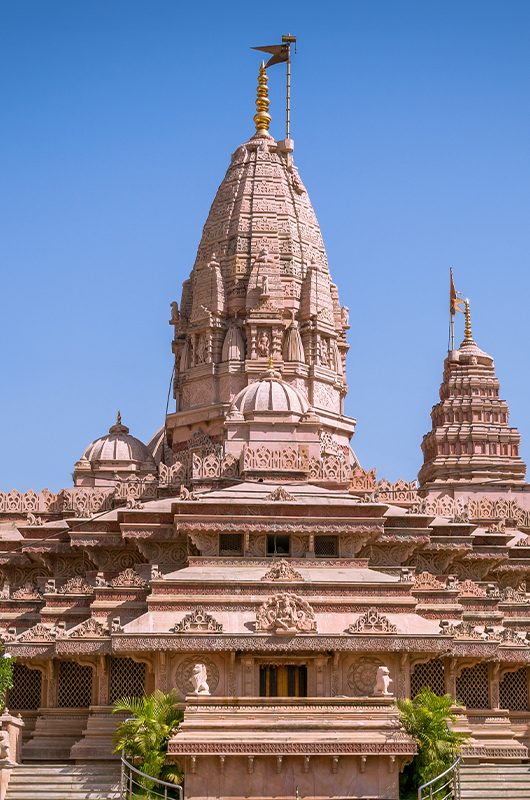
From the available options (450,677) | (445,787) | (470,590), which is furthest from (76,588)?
(445,787)

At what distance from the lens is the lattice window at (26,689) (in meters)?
50.3

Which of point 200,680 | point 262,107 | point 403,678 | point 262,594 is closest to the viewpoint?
point 200,680

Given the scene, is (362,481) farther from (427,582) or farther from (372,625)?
(372,625)

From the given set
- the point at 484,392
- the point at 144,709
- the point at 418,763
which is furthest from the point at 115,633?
the point at 484,392

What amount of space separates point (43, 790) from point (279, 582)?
9037 millimetres

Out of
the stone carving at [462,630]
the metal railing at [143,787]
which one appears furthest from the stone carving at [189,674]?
the stone carving at [462,630]

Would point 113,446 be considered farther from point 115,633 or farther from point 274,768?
point 274,768

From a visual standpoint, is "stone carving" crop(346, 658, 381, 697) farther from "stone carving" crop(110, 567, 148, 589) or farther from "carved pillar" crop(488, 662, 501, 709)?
"stone carving" crop(110, 567, 148, 589)

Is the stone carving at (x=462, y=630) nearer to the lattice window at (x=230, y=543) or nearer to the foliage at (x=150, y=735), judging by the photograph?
the lattice window at (x=230, y=543)

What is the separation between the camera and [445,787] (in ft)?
136

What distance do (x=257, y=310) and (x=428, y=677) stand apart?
22.2m

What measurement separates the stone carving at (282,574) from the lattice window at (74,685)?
22.2ft

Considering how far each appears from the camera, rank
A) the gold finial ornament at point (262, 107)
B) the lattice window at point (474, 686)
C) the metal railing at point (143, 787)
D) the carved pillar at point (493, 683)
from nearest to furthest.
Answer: the metal railing at point (143, 787) → the carved pillar at point (493, 683) → the lattice window at point (474, 686) → the gold finial ornament at point (262, 107)

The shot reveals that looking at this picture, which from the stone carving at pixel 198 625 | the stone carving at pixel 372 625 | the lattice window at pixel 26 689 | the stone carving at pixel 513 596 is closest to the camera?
the stone carving at pixel 198 625
